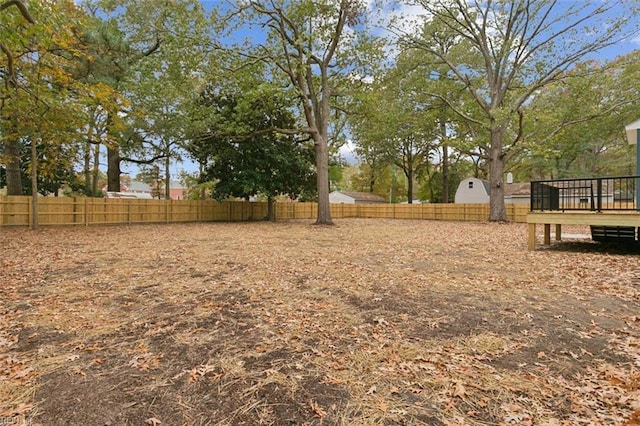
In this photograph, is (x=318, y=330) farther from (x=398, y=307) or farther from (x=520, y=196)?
(x=520, y=196)

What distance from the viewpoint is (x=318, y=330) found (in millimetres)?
3215

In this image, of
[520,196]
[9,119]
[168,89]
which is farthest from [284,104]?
[520,196]

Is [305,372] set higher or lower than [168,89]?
lower

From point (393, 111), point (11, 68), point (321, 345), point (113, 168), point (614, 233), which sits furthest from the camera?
point (113, 168)

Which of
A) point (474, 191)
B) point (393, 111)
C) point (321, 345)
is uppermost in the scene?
point (393, 111)

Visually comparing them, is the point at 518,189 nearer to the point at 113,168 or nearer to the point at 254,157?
the point at 254,157

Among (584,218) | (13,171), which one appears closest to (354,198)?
(13,171)

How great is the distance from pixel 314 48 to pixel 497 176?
10.8 metres

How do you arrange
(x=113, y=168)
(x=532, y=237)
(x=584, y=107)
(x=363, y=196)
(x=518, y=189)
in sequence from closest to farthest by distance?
(x=532, y=237), (x=584, y=107), (x=113, y=168), (x=518, y=189), (x=363, y=196)

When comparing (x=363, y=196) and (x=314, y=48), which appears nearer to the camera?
(x=314, y=48)

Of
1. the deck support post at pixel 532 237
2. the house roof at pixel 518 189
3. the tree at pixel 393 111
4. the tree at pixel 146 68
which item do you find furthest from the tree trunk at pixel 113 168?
the house roof at pixel 518 189

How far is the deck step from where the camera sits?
7.65m

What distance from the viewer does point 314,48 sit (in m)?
14.6

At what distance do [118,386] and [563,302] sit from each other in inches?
180
